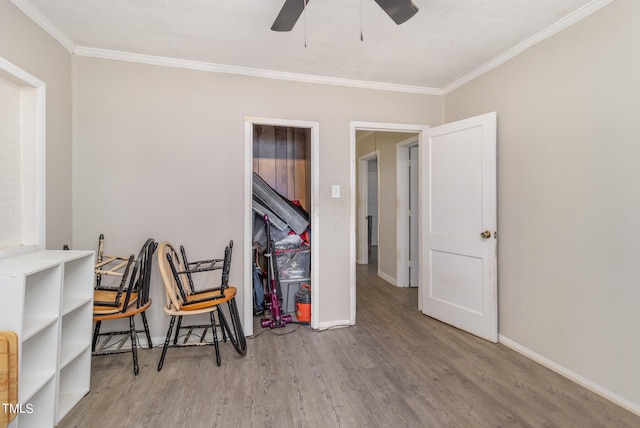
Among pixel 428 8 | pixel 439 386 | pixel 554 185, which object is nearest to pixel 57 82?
pixel 428 8

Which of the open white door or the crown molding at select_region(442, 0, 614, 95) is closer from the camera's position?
the crown molding at select_region(442, 0, 614, 95)

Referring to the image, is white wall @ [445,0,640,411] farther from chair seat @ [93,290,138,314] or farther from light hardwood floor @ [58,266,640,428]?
chair seat @ [93,290,138,314]

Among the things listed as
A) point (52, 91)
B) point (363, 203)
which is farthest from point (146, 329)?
point (363, 203)

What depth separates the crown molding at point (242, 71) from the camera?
246 cm

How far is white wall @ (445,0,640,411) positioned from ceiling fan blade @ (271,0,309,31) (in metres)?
1.85

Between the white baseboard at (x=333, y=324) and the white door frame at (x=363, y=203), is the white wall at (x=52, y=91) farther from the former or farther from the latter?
the white door frame at (x=363, y=203)

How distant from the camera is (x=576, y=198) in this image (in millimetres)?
2053

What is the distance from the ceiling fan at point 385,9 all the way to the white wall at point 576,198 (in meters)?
1.37

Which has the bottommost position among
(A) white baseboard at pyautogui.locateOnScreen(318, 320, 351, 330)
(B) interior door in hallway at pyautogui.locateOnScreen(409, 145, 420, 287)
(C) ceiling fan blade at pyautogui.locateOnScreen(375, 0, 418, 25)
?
(A) white baseboard at pyautogui.locateOnScreen(318, 320, 351, 330)

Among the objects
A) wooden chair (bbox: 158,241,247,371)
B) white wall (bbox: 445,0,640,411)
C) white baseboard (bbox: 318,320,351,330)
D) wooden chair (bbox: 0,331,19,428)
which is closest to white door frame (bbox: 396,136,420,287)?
white baseboard (bbox: 318,320,351,330)

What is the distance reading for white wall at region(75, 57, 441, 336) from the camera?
97.6 inches

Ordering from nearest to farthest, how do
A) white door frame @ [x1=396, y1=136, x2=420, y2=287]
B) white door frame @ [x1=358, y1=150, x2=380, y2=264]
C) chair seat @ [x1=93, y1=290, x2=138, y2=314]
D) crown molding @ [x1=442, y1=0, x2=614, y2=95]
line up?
crown molding @ [x1=442, y1=0, x2=614, y2=95] → chair seat @ [x1=93, y1=290, x2=138, y2=314] → white door frame @ [x1=396, y1=136, x2=420, y2=287] → white door frame @ [x1=358, y1=150, x2=380, y2=264]

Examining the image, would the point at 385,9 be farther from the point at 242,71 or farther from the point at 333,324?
the point at 333,324

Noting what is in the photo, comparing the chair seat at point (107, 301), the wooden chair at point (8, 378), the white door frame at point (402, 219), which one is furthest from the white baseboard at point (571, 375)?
the wooden chair at point (8, 378)
